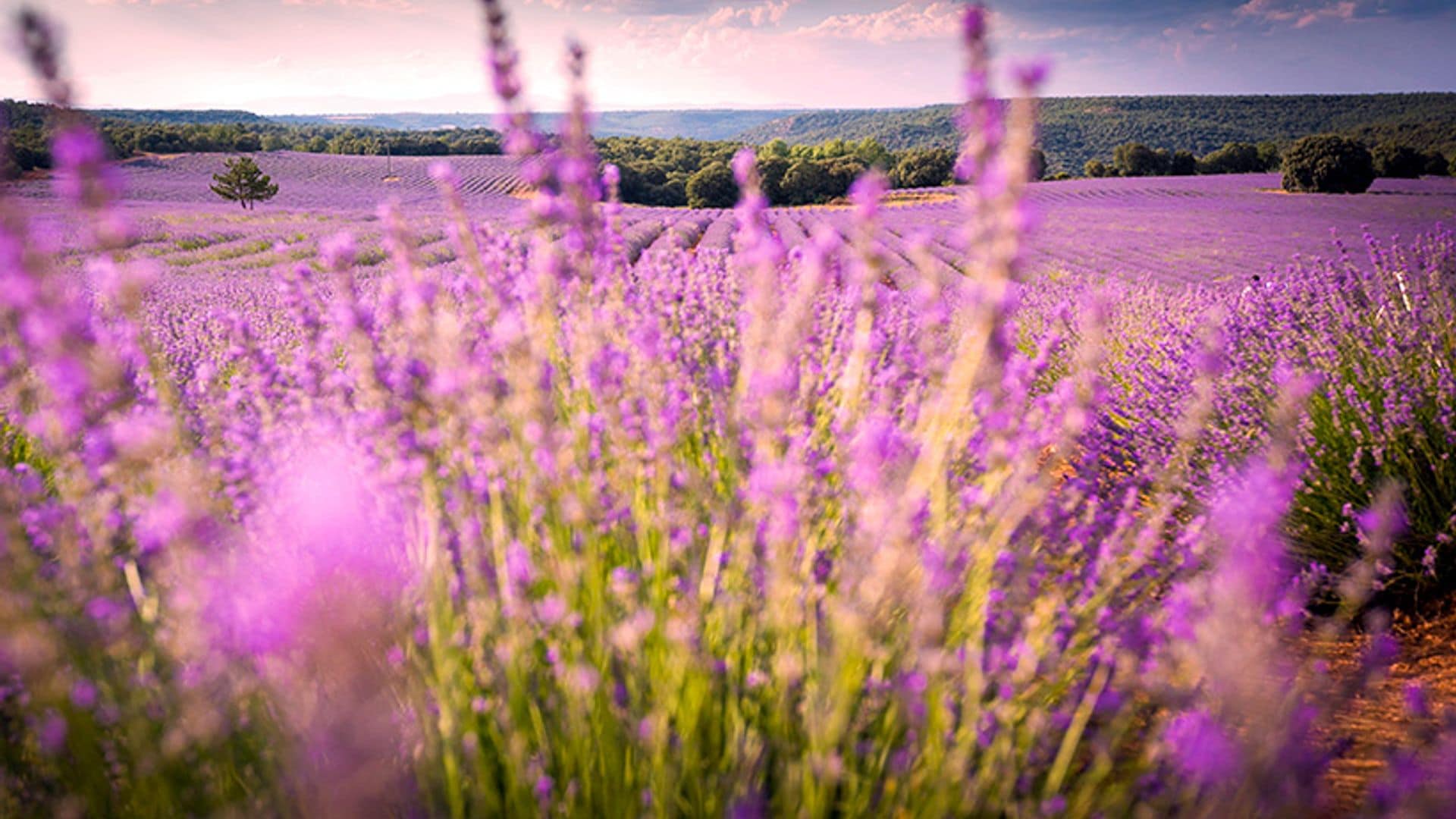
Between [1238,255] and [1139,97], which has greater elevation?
[1139,97]

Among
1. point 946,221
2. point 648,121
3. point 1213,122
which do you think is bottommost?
point 946,221

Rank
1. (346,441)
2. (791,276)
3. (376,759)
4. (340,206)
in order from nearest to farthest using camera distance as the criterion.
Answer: (376,759)
(346,441)
(791,276)
(340,206)

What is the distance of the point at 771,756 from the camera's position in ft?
4.72

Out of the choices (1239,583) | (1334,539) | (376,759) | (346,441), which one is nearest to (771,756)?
(376,759)

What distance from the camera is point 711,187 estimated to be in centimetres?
3988

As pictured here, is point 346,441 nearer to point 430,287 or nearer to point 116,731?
point 430,287

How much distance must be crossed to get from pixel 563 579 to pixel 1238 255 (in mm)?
Answer: 13145

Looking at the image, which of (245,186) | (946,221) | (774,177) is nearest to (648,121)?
(774,177)

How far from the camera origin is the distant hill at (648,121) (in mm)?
106938

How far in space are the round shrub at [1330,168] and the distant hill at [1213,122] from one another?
1852 centimetres

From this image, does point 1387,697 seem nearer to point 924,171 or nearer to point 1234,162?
point 924,171

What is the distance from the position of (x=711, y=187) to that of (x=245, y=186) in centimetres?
2222

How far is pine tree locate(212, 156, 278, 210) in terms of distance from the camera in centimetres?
2564

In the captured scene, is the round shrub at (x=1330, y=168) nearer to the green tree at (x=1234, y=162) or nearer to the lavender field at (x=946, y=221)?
the lavender field at (x=946, y=221)
